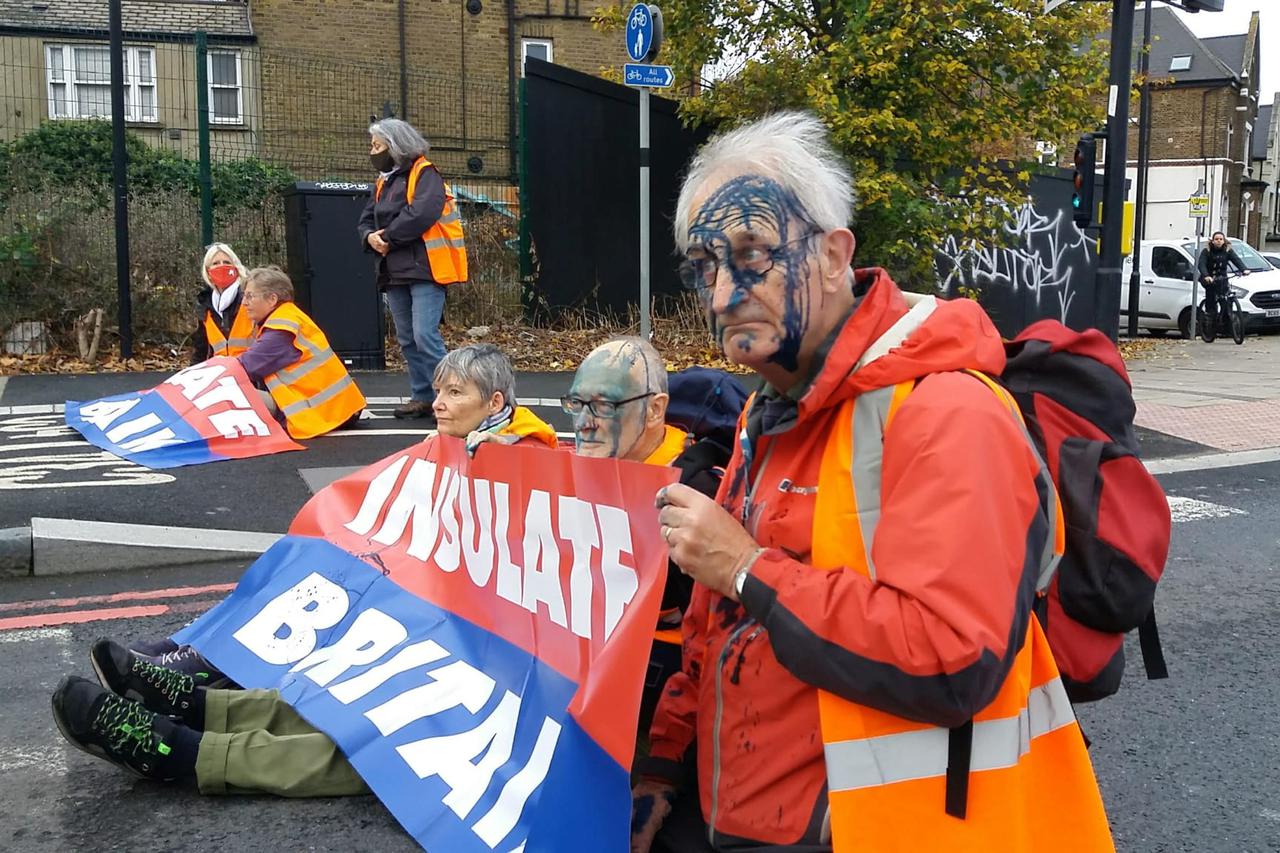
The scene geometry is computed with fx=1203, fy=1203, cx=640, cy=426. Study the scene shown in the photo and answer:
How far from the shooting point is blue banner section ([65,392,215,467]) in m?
7.57

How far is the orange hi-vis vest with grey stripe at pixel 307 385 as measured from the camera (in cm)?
842

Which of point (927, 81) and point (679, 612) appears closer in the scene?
point (679, 612)

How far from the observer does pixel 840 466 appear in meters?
1.87

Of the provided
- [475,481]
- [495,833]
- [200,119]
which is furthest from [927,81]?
[495,833]

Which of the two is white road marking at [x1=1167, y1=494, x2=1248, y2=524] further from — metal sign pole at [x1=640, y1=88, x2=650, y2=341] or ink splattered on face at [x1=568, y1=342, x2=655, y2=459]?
ink splattered on face at [x1=568, y1=342, x2=655, y2=459]

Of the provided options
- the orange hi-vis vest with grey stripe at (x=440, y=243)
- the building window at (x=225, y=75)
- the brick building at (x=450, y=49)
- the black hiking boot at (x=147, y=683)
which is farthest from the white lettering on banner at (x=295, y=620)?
the building window at (x=225, y=75)

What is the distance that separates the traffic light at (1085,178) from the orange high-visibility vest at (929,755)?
10.6m

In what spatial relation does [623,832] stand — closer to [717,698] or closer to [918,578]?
[717,698]

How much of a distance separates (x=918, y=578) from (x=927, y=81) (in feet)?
37.5

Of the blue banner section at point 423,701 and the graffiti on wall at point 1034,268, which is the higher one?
the graffiti on wall at point 1034,268

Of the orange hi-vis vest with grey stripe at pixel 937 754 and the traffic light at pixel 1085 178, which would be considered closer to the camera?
the orange hi-vis vest with grey stripe at pixel 937 754

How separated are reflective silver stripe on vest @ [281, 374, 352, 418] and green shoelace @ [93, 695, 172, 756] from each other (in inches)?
214

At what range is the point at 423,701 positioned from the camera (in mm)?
3209

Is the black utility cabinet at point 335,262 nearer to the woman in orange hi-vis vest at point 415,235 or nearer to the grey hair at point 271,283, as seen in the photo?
the woman in orange hi-vis vest at point 415,235
